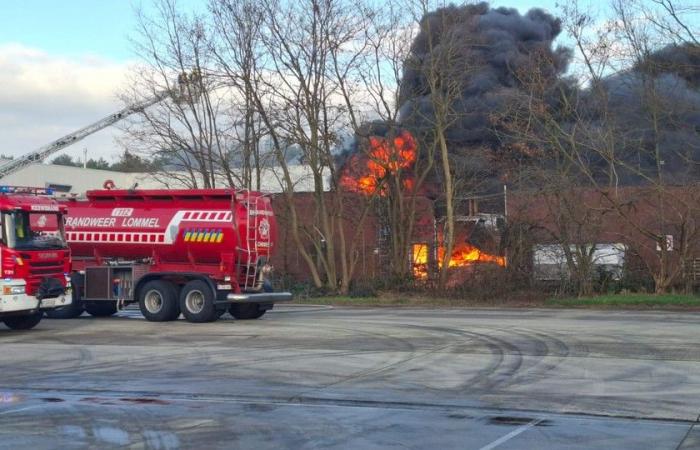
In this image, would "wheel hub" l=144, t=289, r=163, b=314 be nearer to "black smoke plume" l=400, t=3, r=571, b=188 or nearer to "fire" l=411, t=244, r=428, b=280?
"fire" l=411, t=244, r=428, b=280

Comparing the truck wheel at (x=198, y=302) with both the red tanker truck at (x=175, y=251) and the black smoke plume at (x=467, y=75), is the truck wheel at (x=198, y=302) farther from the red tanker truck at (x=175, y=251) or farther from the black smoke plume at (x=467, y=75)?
the black smoke plume at (x=467, y=75)

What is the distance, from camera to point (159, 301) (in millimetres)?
20062

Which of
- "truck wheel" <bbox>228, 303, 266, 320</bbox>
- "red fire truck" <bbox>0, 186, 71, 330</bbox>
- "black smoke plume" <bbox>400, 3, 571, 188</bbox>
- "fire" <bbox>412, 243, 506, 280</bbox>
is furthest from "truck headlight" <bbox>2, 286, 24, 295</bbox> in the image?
"black smoke plume" <bbox>400, 3, 571, 188</bbox>

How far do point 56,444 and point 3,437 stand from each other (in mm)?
672

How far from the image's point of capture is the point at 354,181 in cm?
3244

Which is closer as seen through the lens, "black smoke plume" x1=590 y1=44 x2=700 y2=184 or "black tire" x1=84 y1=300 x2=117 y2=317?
"black tire" x1=84 y1=300 x2=117 y2=317

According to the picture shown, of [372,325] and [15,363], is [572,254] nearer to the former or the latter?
[372,325]

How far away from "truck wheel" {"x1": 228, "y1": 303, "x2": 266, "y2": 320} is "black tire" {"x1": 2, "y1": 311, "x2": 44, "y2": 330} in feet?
14.6

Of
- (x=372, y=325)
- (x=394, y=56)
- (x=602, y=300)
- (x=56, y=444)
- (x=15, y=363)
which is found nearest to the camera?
(x=56, y=444)

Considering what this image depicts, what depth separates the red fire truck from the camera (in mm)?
17062

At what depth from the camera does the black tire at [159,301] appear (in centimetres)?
1988

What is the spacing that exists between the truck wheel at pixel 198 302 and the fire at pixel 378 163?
493 inches

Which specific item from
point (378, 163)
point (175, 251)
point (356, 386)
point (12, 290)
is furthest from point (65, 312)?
point (378, 163)

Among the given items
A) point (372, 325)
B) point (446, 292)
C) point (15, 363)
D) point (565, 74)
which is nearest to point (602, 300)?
point (446, 292)
